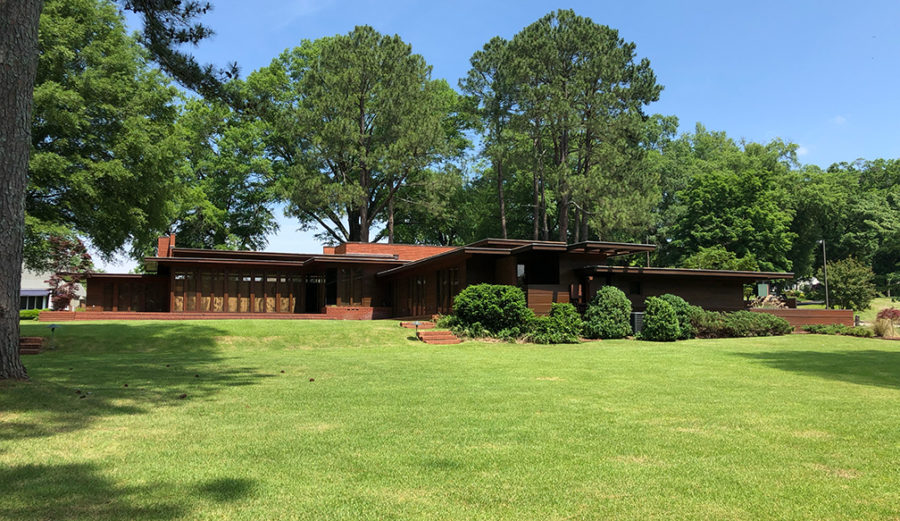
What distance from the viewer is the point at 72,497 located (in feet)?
11.7

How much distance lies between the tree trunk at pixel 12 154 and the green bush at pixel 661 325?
17970 millimetres

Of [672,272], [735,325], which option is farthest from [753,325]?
[672,272]

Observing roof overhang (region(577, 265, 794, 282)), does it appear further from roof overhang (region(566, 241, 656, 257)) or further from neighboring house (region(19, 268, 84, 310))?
neighboring house (region(19, 268, 84, 310))

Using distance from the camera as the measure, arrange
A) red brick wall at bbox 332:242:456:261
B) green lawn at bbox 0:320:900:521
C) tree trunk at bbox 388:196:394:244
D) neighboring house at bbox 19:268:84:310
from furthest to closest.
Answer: neighboring house at bbox 19:268:84:310
tree trunk at bbox 388:196:394:244
red brick wall at bbox 332:242:456:261
green lawn at bbox 0:320:900:521

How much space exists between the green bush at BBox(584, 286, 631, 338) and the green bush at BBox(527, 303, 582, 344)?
1.00 meters

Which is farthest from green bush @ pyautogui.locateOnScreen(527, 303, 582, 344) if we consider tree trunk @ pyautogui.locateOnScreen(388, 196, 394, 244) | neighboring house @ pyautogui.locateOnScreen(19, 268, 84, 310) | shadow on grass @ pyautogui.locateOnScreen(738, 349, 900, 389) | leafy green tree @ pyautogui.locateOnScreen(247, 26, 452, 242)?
neighboring house @ pyautogui.locateOnScreen(19, 268, 84, 310)

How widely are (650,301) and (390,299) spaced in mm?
14258

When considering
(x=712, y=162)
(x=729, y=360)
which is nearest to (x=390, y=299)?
(x=729, y=360)

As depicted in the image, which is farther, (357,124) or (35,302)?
(35,302)

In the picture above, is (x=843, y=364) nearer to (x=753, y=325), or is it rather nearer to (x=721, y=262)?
(x=753, y=325)

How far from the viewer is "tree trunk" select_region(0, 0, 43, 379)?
23.7 feet

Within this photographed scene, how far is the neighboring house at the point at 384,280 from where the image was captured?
71.4 ft

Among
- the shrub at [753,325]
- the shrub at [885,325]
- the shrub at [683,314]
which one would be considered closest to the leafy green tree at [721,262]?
the shrub at [885,325]

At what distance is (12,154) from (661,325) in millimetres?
18582
